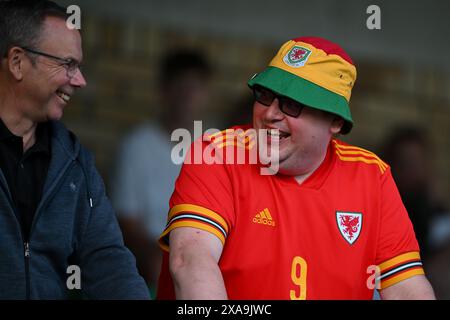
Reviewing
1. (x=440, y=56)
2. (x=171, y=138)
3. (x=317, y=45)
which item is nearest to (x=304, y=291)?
(x=317, y=45)

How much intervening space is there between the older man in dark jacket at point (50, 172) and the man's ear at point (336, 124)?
3.22ft

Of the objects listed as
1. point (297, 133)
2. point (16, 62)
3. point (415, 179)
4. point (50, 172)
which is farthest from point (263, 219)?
point (415, 179)

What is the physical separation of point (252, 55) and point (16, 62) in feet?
14.1

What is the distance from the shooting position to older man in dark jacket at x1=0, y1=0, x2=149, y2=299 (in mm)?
4516

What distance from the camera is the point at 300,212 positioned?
14.6 ft

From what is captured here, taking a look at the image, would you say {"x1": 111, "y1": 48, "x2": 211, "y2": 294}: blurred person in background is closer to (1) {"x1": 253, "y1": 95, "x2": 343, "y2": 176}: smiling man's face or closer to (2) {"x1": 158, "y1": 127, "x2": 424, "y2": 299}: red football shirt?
(2) {"x1": 158, "y1": 127, "x2": 424, "y2": 299}: red football shirt

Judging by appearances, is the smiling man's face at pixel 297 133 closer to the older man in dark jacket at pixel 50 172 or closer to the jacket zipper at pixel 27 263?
the older man in dark jacket at pixel 50 172

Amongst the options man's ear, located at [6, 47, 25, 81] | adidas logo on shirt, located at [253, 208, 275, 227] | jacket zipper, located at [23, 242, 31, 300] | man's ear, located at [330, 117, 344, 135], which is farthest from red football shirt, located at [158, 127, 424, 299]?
man's ear, located at [6, 47, 25, 81]

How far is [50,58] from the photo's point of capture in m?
4.62

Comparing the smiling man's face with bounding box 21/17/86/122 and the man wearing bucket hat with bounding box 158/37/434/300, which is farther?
the smiling man's face with bounding box 21/17/86/122

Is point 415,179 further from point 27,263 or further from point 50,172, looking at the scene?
point 27,263

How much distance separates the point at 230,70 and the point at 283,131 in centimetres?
435
